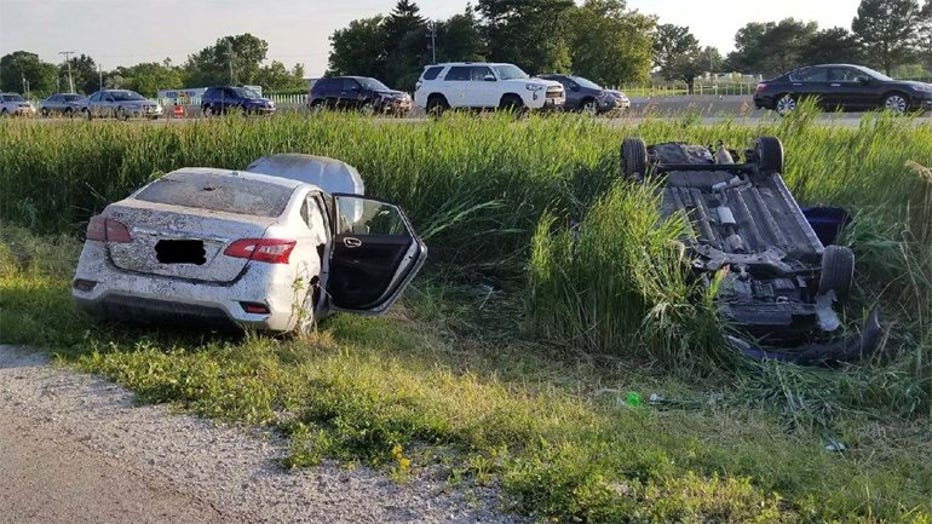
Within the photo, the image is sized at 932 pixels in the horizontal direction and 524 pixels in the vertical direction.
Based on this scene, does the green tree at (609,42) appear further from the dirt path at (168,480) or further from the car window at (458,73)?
the dirt path at (168,480)

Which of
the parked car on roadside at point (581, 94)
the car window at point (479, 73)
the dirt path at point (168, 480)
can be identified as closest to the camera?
the dirt path at point (168, 480)

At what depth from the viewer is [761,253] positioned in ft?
25.6

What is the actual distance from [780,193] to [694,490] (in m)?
5.79

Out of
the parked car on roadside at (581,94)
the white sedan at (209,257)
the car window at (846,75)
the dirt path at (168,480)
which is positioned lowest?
the dirt path at (168,480)

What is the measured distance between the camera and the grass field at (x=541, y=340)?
414 centimetres

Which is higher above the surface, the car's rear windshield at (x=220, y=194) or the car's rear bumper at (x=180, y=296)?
the car's rear windshield at (x=220, y=194)

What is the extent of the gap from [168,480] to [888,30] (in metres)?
70.6

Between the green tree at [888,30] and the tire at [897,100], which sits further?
the green tree at [888,30]

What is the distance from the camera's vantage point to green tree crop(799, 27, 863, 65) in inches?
2547

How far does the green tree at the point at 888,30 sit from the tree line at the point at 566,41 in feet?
0.24

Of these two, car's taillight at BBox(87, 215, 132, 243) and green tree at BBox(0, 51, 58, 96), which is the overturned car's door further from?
green tree at BBox(0, 51, 58, 96)

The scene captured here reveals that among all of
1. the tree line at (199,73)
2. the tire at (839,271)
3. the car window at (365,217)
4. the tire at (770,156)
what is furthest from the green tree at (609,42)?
the tire at (839,271)

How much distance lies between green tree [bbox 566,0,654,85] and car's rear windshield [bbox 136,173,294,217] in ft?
174

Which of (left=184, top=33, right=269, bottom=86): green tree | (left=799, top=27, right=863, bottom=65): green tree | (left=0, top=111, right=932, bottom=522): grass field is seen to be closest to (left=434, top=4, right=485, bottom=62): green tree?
(left=184, top=33, right=269, bottom=86): green tree
